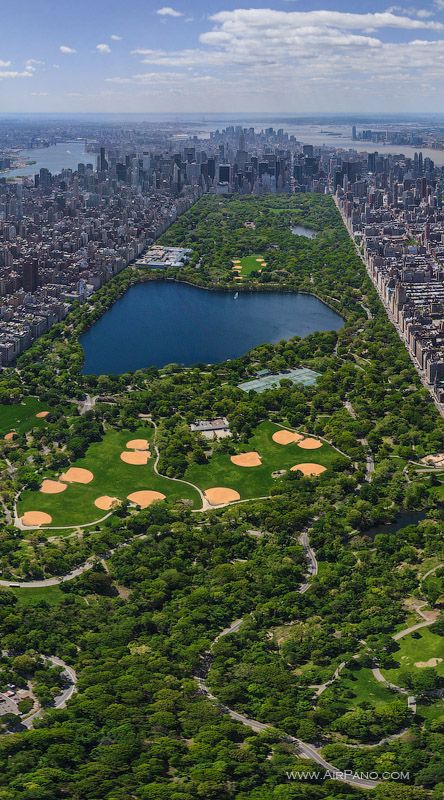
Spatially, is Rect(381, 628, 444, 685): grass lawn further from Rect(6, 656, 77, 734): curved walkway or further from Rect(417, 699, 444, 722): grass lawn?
Rect(6, 656, 77, 734): curved walkway

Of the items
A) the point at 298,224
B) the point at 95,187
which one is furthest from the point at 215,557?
the point at 95,187

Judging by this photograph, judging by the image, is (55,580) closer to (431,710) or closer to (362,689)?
(362,689)

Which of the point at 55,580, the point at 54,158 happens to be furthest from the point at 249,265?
the point at 54,158

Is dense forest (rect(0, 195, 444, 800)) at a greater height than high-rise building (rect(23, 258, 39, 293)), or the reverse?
high-rise building (rect(23, 258, 39, 293))

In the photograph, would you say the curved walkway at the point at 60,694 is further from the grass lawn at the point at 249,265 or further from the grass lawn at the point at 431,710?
the grass lawn at the point at 249,265

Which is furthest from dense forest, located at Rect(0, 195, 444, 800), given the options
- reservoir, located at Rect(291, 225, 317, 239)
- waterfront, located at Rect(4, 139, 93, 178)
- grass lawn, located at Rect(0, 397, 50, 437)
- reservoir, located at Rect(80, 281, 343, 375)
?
waterfront, located at Rect(4, 139, 93, 178)
